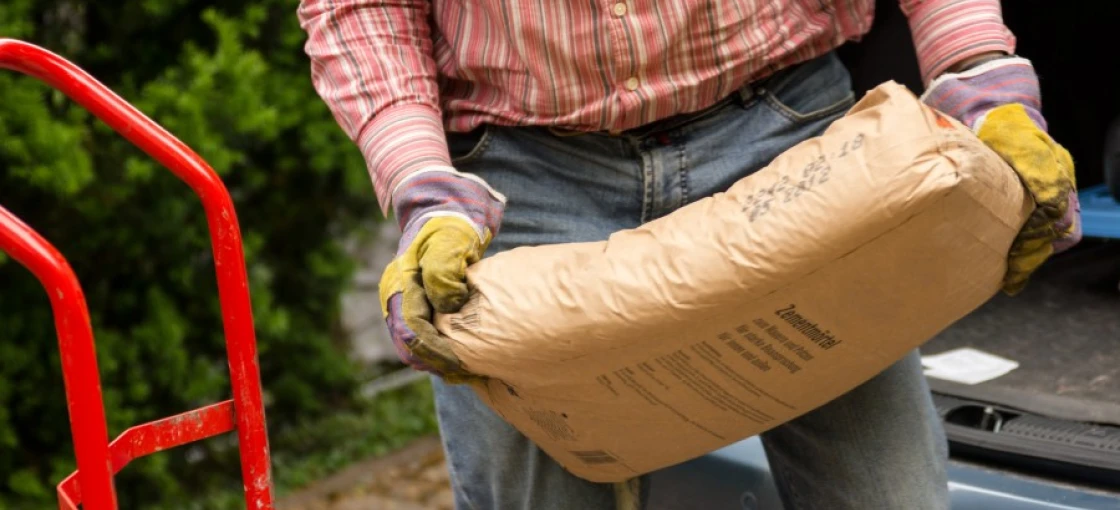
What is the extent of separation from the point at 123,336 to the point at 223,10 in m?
0.91

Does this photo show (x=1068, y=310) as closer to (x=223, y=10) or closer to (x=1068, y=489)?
(x=1068, y=489)

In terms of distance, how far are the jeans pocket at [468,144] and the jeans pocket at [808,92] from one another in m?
0.35

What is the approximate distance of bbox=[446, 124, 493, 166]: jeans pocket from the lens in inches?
67.7

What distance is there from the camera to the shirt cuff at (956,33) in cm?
161

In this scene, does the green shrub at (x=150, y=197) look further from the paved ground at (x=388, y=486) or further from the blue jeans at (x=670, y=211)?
the blue jeans at (x=670, y=211)

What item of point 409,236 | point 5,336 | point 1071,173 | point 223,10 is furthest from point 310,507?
point 1071,173

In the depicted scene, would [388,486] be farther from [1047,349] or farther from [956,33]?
[956,33]

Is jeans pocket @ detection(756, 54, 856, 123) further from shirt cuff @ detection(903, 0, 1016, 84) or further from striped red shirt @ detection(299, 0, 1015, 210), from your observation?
shirt cuff @ detection(903, 0, 1016, 84)

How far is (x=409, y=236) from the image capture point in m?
1.56

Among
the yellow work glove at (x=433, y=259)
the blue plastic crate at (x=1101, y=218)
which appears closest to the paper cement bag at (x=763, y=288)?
the yellow work glove at (x=433, y=259)

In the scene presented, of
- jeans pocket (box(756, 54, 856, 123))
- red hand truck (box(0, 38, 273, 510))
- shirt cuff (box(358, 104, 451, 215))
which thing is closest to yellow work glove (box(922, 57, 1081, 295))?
jeans pocket (box(756, 54, 856, 123))

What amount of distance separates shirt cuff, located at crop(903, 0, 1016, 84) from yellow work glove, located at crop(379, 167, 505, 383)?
573 millimetres

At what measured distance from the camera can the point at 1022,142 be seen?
140 cm

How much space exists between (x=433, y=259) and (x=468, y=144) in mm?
325
